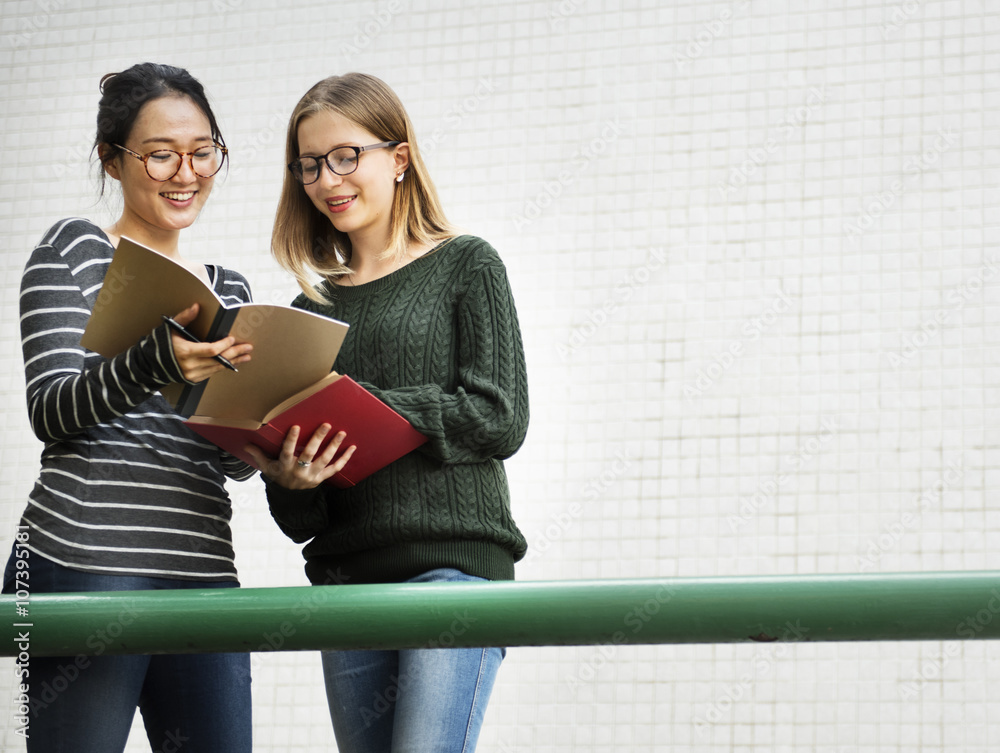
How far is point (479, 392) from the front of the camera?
3.53 ft

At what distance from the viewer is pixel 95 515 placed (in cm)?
101

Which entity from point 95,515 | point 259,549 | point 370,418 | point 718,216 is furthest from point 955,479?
point 95,515

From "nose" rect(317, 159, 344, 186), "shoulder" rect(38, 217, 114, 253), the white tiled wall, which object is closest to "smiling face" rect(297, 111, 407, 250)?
"nose" rect(317, 159, 344, 186)

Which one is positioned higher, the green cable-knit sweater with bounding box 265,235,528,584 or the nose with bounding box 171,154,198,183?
the nose with bounding box 171,154,198,183

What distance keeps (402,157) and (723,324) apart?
1378mm

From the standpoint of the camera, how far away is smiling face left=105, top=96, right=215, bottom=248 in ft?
3.76

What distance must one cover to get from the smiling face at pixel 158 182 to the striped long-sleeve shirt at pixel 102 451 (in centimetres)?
6

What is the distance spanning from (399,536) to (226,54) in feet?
6.98

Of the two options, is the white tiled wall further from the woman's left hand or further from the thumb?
the thumb

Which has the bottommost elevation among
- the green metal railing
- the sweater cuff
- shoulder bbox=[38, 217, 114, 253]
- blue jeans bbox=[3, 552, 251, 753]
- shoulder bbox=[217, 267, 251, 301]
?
blue jeans bbox=[3, 552, 251, 753]

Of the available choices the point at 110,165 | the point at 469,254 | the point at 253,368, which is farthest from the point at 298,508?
the point at 110,165

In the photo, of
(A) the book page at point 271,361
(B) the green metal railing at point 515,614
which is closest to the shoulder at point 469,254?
(A) the book page at point 271,361

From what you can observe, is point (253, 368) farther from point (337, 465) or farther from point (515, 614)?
point (515, 614)

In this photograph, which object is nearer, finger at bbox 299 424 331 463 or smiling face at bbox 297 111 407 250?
finger at bbox 299 424 331 463
